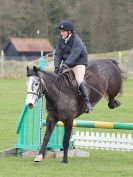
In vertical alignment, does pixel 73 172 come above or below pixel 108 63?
below

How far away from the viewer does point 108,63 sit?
10867mm

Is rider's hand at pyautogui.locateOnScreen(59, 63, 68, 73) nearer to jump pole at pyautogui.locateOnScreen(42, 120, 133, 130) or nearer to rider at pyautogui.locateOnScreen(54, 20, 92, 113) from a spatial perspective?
rider at pyautogui.locateOnScreen(54, 20, 92, 113)

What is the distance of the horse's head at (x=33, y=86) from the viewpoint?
843 cm

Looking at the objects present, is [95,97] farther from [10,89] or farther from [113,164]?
[10,89]

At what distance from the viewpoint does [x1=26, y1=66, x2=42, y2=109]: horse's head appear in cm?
843

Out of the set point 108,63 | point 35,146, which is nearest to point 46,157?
point 35,146

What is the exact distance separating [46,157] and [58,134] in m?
0.50

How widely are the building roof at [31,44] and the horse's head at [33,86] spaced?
186 ft

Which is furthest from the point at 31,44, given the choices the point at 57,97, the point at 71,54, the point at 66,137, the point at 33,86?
the point at 33,86

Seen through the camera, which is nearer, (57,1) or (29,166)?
(29,166)

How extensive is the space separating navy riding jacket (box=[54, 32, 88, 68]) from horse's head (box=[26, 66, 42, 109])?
73 centimetres

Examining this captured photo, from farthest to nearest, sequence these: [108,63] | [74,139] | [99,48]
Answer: [99,48] → [108,63] → [74,139]

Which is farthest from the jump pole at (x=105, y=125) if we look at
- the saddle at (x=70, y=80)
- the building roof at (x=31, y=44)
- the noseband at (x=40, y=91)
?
the building roof at (x=31, y=44)

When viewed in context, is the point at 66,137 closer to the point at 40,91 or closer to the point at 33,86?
the point at 40,91
